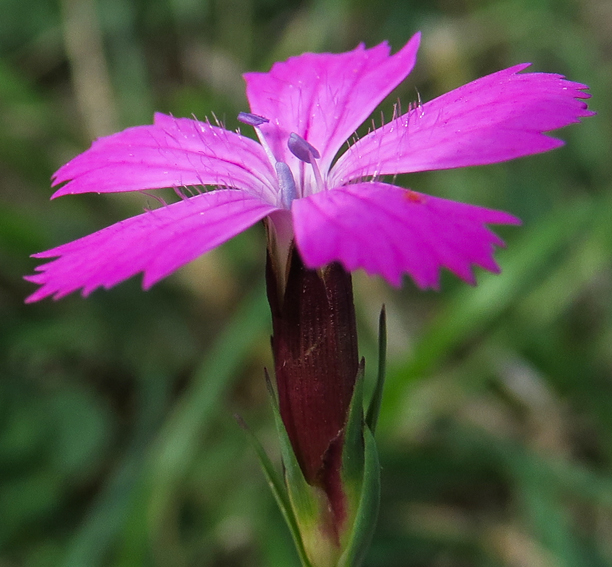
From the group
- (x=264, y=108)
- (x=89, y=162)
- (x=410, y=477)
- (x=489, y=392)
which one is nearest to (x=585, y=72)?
(x=489, y=392)

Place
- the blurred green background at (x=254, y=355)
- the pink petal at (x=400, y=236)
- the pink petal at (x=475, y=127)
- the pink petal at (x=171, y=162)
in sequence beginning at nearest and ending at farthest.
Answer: the pink petal at (x=400, y=236)
the pink petal at (x=475, y=127)
the pink petal at (x=171, y=162)
the blurred green background at (x=254, y=355)

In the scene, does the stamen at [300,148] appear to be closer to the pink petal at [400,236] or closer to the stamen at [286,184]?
the stamen at [286,184]

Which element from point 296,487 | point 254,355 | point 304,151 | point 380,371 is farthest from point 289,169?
point 254,355

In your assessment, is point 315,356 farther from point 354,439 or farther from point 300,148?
point 300,148

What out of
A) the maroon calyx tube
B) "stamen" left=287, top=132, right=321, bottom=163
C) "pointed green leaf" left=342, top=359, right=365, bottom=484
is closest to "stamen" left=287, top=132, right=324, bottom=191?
"stamen" left=287, top=132, right=321, bottom=163

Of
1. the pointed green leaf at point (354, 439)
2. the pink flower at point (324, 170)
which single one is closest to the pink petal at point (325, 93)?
the pink flower at point (324, 170)
